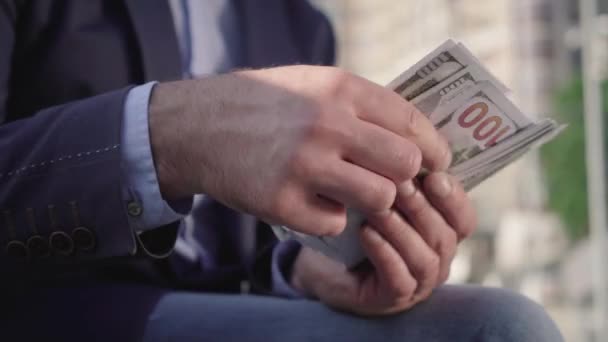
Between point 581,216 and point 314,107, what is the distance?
4792 mm

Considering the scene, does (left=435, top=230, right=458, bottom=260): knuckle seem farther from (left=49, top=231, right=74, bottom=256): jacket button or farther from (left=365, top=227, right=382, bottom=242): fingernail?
(left=49, top=231, right=74, bottom=256): jacket button

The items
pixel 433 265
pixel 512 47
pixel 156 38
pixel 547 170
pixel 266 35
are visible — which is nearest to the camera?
pixel 433 265

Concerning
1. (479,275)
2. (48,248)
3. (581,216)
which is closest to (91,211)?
(48,248)

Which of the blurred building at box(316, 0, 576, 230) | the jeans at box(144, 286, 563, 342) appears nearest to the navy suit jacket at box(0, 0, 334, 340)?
the jeans at box(144, 286, 563, 342)

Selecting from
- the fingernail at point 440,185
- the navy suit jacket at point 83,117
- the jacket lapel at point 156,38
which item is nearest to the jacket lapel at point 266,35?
the navy suit jacket at point 83,117

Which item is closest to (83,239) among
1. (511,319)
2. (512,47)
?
(511,319)

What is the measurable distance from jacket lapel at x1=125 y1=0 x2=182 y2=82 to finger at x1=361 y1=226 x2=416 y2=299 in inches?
14.3

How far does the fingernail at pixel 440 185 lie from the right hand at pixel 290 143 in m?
0.09

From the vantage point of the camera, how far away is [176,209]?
754 mm

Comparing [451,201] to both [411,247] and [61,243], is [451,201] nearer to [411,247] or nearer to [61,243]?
[411,247]

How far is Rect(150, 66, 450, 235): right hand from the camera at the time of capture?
0.66 metres

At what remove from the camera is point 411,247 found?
0.85m

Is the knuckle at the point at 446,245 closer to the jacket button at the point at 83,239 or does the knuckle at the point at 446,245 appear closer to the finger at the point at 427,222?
the finger at the point at 427,222

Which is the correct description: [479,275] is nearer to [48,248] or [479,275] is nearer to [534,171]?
[534,171]
